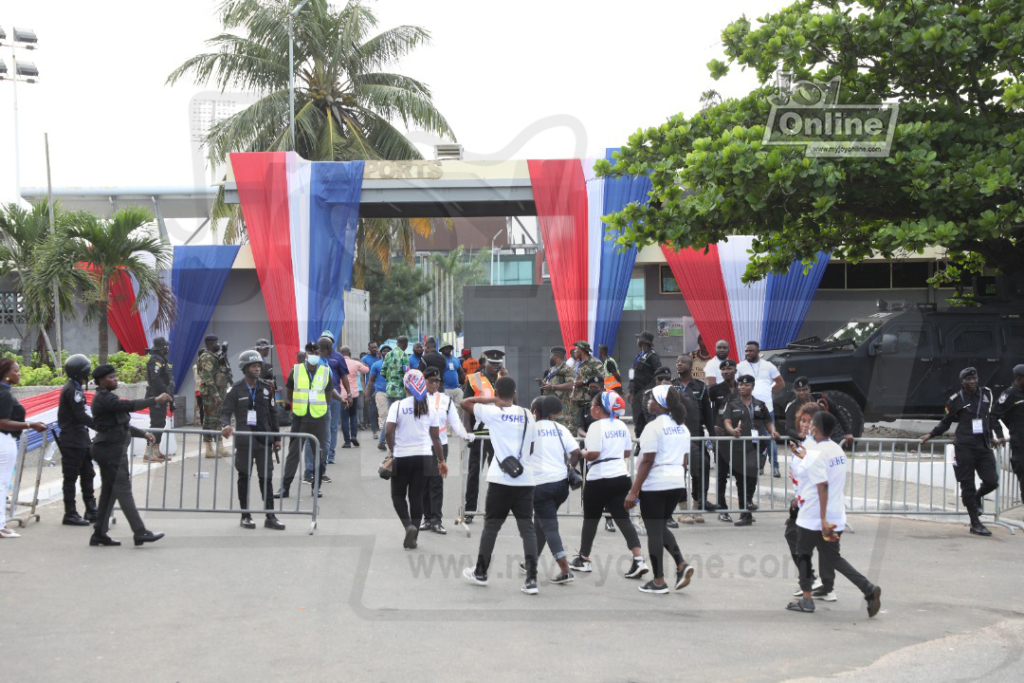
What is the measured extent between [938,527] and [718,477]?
7.92 feet

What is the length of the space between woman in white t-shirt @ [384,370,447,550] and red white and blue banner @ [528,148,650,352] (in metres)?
12.8

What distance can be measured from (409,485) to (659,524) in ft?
8.60

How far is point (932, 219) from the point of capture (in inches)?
496

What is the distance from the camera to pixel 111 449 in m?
9.20

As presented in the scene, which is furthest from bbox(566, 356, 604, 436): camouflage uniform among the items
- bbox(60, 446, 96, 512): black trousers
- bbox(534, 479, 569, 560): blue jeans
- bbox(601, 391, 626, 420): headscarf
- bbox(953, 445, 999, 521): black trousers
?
bbox(60, 446, 96, 512): black trousers

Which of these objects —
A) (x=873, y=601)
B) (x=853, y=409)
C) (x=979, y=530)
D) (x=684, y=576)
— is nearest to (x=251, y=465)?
(x=684, y=576)

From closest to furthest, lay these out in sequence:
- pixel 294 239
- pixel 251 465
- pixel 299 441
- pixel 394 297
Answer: pixel 251 465 → pixel 299 441 → pixel 294 239 → pixel 394 297

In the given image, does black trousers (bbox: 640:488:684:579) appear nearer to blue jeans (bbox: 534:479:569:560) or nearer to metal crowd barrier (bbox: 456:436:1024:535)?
blue jeans (bbox: 534:479:569:560)

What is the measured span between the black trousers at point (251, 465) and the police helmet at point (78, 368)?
158cm

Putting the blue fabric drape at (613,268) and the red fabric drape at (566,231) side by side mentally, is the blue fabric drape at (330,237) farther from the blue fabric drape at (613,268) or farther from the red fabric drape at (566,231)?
the blue fabric drape at (613,268)

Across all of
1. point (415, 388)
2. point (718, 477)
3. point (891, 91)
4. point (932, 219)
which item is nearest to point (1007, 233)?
point (932, 219)

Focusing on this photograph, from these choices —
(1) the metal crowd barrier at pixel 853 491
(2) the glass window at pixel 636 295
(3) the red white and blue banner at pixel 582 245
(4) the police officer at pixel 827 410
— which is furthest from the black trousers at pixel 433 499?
(2) the glass window at pixel 636 295

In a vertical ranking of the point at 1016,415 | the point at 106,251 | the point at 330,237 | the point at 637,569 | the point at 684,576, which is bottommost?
the point at 637,569

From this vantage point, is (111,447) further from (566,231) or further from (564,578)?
(566,231)
